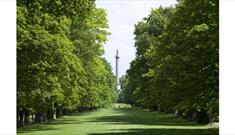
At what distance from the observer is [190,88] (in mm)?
30453

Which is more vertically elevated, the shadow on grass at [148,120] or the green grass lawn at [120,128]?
the green grass lawn at [120,128]

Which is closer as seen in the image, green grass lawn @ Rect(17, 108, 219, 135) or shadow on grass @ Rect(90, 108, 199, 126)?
green grass lawn @ Rect(17, 108, 219, 135)

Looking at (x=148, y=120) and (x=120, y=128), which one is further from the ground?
(x=120, y=128)

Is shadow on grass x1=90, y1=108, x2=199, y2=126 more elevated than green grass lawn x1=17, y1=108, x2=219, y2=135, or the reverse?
green grass lawn x1=17, y1=108, x2=219, y2=135

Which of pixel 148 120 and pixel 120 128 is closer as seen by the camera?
pixel 120 128

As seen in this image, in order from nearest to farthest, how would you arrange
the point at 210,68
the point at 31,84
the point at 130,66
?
1. the point at 210,68
2. the point at 31,84
3. the point at 130,66

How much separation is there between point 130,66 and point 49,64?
123ft

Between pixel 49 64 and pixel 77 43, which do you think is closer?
pixel 49 64

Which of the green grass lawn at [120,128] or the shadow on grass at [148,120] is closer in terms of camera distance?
the green grass lawn at [120,128]
